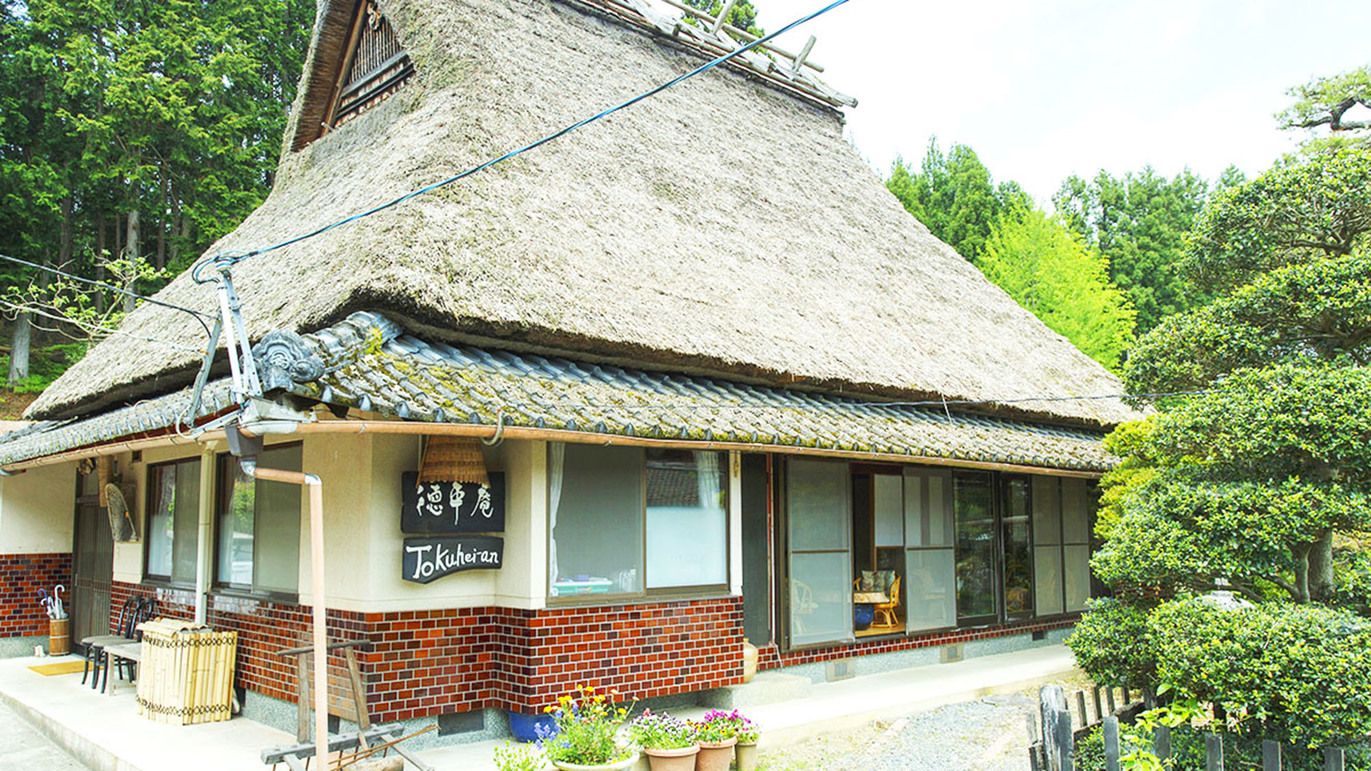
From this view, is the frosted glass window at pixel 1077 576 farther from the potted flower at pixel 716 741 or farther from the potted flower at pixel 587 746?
the potted flower at pixel 587 746

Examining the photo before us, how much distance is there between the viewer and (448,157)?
7.36 meters

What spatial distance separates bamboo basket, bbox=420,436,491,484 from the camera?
6203mm

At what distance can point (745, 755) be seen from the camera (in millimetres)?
6051

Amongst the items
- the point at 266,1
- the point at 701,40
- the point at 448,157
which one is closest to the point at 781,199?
the point at 701,40

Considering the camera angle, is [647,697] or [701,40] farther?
[701,40]

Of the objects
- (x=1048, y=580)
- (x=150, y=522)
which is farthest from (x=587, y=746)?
(x=1048, y=580)

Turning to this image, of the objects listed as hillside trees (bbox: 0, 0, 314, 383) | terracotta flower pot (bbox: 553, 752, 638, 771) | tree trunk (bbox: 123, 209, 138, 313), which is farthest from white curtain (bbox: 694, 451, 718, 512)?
tree trunk (bbox: 123, 209, 138, 313)

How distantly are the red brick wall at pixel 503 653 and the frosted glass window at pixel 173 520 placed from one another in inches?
69.1

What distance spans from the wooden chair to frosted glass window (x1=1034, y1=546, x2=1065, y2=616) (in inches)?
101

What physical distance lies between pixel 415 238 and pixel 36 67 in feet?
65.5

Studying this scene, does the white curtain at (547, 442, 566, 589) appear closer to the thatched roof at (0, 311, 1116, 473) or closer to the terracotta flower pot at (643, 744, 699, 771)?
the thatched roof at (0, 311, 1116, 473)

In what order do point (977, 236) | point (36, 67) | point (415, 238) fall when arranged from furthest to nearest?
point (977, 236)
point (36, 67)
point (415, 238)

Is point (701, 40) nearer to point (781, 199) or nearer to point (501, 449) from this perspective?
point (781, 199)

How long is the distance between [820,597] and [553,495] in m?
3.43
